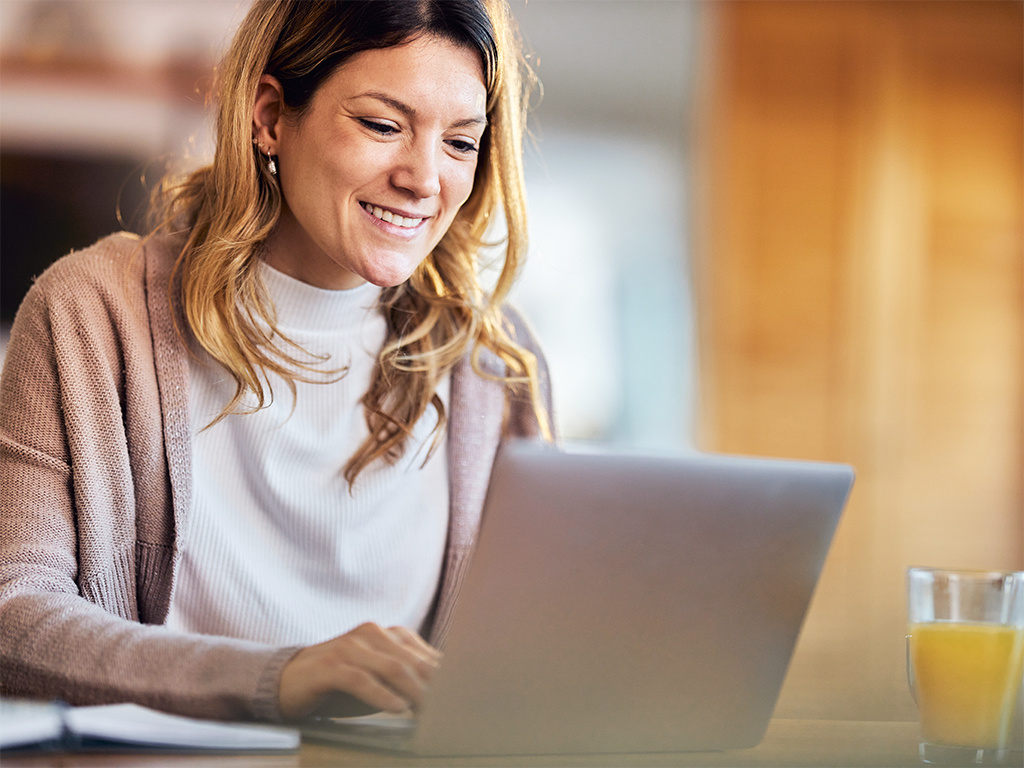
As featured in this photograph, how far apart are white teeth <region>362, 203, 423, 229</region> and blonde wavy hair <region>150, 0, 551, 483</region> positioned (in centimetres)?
13

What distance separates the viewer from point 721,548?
78 centimetres

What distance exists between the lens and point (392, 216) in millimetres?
1249

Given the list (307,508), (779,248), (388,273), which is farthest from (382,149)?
Result: (779,248)

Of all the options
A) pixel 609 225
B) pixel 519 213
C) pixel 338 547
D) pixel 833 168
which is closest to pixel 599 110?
pixel 609 225

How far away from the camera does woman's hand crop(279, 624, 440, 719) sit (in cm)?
77

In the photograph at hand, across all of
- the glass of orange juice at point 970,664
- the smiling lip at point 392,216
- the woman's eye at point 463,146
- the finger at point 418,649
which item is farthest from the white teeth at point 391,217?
the glass of orange juice at point 970,664

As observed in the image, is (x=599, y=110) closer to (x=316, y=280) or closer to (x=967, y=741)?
(x=316, y=280)

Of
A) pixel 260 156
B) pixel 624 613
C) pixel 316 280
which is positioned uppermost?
pixel 260 156

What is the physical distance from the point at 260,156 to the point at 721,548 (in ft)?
2.62

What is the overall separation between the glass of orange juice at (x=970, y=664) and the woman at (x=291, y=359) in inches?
24.8

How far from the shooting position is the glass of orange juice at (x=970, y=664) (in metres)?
0.85

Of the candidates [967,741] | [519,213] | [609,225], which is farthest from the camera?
[609,225]

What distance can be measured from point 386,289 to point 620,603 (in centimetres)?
78

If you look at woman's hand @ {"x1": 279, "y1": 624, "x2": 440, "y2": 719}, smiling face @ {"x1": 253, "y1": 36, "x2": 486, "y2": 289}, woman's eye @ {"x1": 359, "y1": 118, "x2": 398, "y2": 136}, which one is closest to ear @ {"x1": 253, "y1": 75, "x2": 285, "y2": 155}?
smiling face @ {"x1": 253, "y1": 36, "x2": 486, "y2": 289}
